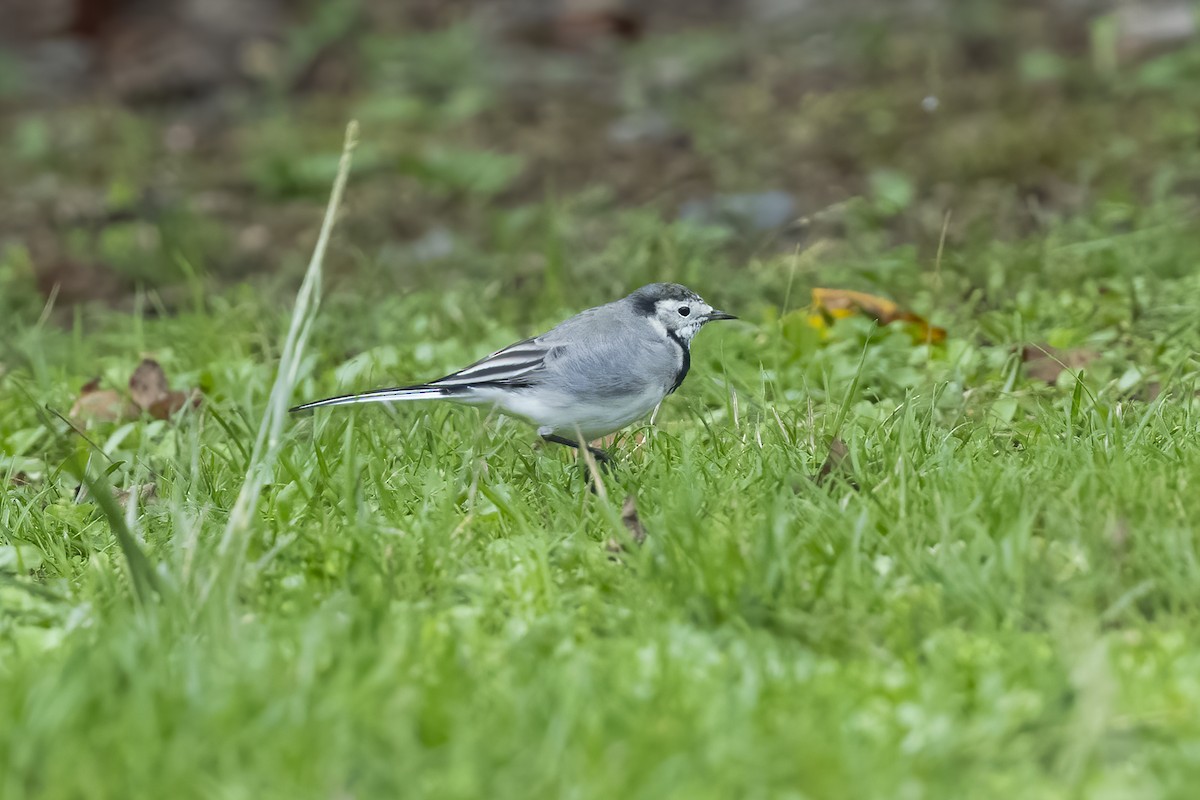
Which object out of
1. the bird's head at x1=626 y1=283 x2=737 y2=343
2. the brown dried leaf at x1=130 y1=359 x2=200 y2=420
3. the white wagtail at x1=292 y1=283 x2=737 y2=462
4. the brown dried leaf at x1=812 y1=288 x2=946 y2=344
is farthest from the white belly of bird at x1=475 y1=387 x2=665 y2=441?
the brown dried leaf at x1=130 y1=359 x2=200 y2=420

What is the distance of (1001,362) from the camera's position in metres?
5.18

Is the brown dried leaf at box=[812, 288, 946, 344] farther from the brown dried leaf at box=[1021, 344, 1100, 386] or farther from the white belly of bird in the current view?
the white belly of bird

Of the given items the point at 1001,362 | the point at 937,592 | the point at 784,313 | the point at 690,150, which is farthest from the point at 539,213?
the point at 937,592

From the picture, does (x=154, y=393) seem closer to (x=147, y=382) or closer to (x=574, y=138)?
(x=147, y=382)

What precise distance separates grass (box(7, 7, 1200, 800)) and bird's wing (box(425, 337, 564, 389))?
20 centimetres

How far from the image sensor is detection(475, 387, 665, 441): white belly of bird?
4.56m

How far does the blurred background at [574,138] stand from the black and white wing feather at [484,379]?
1.41 meters

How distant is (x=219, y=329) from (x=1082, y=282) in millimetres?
3606

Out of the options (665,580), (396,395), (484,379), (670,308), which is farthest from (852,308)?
(665,580)

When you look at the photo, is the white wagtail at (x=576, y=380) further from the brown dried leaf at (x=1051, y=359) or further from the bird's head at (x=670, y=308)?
the brown dried leaf at (x=1051, y=359)

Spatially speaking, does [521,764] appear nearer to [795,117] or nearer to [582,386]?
[582,386]

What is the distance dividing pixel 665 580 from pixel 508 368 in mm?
1438

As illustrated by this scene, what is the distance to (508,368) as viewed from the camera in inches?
184

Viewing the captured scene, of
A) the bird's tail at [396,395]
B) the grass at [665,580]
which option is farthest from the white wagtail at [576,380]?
the grass at [665,580]
